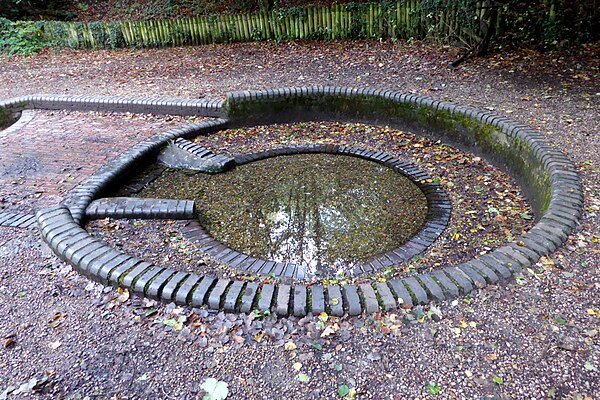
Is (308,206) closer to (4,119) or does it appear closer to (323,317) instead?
(323,317)

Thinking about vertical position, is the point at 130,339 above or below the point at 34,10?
below

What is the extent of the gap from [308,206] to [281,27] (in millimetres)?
6962

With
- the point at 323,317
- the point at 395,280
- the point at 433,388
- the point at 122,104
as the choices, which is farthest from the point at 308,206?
the point at 122,104

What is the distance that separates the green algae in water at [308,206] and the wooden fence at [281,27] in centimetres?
502

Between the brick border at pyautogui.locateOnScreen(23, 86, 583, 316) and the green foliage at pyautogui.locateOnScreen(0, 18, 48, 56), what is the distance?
7.98m

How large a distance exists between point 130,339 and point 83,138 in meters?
4.17

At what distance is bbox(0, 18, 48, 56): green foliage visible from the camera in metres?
10.8

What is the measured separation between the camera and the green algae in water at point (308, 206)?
12.8ft

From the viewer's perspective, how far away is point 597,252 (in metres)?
3.03

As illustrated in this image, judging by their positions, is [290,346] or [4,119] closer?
[290,346]

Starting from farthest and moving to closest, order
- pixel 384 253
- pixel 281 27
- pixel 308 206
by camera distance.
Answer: pixel 281 27 < pixel 308 206 < pixel 384 253

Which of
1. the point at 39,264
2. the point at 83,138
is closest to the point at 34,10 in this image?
the point at 83,138

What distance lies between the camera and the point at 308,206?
15.1ft

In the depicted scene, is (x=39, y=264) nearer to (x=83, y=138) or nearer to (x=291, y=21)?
(x=83, y=138)
